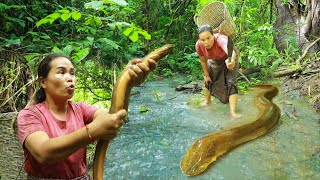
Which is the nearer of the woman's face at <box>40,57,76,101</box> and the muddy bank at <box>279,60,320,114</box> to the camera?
the woman's face at <box>40,57,76,101</box>

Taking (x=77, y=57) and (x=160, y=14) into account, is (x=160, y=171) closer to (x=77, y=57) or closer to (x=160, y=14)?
(x=77, y=57)

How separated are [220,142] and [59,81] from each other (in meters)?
2.21

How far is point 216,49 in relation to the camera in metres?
4.66

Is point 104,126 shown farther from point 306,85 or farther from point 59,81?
point 306,85

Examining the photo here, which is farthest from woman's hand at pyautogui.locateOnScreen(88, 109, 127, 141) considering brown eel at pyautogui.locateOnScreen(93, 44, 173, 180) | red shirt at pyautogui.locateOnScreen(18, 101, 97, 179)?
red shirt at pyautogui.locateOnScreen(18, 101, 97, 179)

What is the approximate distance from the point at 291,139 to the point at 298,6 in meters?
5.27

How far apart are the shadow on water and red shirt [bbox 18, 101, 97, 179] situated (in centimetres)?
134

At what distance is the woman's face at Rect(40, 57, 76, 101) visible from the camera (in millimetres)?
1654

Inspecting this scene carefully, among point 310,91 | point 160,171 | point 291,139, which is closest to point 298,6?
point 310,91

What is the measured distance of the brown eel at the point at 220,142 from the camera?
3.08 meters

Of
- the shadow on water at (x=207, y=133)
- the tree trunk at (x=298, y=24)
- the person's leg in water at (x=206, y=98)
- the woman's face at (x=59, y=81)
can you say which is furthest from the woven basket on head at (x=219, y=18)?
the woman's face at (x=59, y=81)

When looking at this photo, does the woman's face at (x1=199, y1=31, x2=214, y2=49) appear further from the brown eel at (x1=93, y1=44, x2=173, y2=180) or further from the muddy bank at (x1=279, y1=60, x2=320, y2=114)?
the brown eel at (x1=93, y1=44, x2=173, y2=180)

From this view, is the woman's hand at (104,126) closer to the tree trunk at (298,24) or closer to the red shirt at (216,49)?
the red shirt at (216,49)

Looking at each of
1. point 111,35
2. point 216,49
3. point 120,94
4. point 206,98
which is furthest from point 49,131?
point 206,98
